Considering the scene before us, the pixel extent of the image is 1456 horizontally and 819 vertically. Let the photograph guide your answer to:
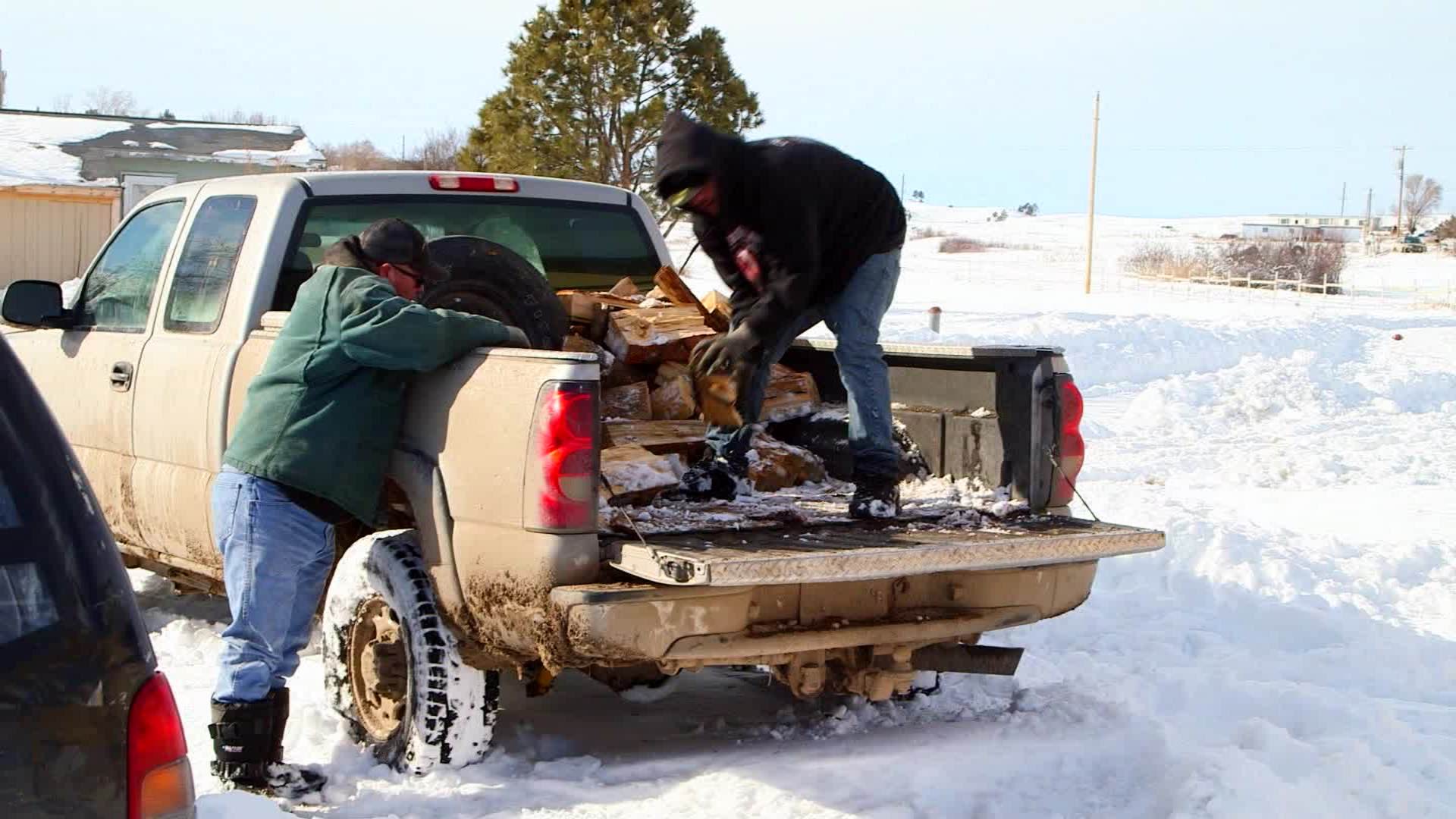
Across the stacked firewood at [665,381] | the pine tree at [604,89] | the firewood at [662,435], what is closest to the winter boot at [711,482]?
the stacked firewood at [665,381]

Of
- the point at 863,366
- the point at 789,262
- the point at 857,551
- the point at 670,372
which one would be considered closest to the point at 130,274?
the point at 670,372

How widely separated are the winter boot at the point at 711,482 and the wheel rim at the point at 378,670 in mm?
1129

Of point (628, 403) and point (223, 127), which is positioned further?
point (223, 127)

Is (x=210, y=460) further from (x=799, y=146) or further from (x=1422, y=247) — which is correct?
(x=1422, y=247)

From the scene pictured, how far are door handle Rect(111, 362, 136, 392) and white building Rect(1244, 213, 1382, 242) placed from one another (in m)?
79.3

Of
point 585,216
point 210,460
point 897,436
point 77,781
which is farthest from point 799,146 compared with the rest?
point 77,781

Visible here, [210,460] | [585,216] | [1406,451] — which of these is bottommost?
[1406,451]

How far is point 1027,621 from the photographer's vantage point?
5.23 m

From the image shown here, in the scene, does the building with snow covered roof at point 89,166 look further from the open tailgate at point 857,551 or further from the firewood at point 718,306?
the open tailgate at point 857,551

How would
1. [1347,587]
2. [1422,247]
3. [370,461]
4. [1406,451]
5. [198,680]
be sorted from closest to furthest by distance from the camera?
[370,461] < [198,680] < [1347,587] < [1406,451] < [1422,247]

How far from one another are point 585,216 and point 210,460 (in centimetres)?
207

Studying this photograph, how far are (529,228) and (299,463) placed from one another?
2.15m

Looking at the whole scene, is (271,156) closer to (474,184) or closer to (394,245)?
(474,184)

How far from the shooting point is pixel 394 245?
5074mm
